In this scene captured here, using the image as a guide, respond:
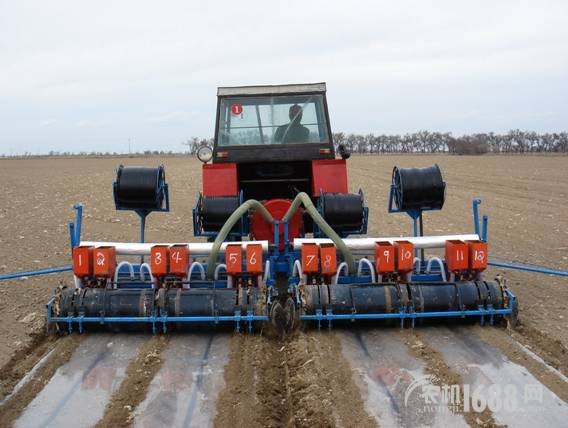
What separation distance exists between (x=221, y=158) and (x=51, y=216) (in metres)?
7.45

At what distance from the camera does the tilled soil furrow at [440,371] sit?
11.4ft

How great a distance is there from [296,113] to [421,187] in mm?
1802

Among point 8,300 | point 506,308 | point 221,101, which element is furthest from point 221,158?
point 506,308

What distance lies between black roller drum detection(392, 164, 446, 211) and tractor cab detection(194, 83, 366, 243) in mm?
687

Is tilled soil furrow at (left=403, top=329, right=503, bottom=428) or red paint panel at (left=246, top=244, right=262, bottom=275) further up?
red paint panel at (left=246, top=244, right=262, bottom=275)

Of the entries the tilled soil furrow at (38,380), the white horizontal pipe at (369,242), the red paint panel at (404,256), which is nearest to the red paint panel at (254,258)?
the white horizontal pipe at (369,242)

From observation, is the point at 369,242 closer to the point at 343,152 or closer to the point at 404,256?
the point at 404,256

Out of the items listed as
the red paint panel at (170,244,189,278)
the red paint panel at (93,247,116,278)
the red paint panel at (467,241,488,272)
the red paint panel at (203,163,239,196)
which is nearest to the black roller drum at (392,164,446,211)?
the red paint panel at (467,241,488,272)

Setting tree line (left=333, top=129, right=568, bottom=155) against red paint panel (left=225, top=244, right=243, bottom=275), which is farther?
tree line (left=333, top=129, right=568, bottom=155)

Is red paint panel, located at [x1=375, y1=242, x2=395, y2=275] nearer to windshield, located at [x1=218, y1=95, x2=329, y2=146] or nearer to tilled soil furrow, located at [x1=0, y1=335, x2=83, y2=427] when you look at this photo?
windshield, located at [x1=218, y1=95, x2=329, y2=146]

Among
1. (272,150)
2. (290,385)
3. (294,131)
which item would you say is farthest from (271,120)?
(290,385)

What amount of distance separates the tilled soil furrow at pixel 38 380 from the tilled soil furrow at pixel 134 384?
1.84 ft

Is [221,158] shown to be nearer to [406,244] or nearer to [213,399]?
[406,244]

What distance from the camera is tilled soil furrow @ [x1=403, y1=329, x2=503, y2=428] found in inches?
137
